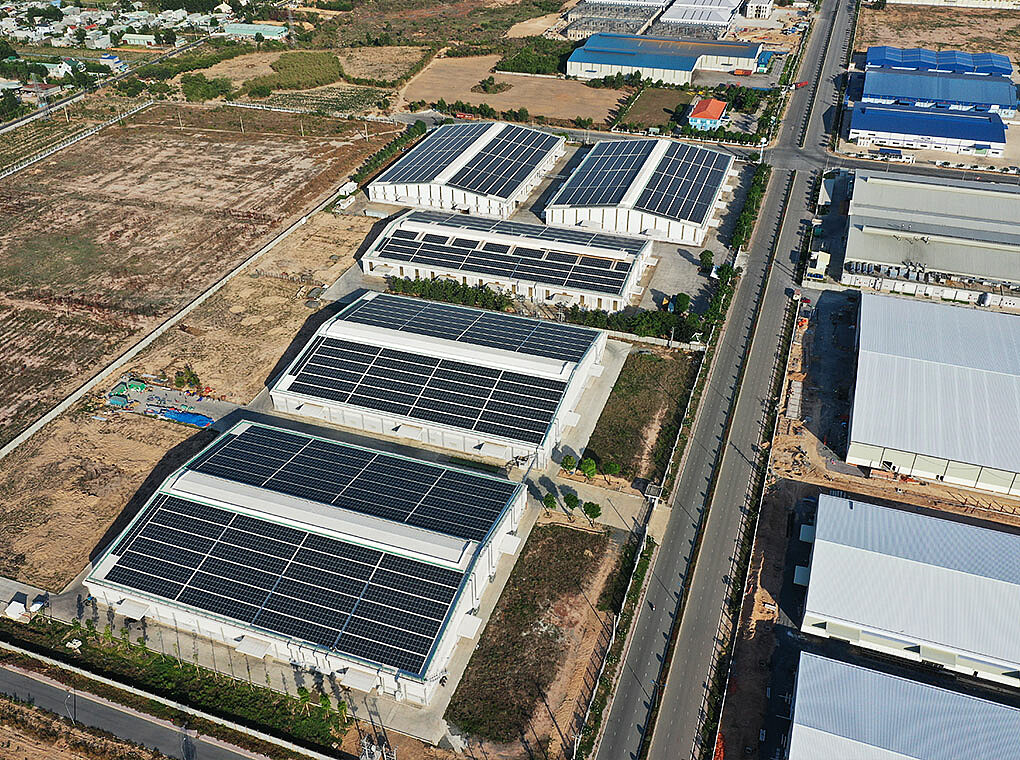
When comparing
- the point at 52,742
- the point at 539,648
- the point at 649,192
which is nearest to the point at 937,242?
the point at 649,192

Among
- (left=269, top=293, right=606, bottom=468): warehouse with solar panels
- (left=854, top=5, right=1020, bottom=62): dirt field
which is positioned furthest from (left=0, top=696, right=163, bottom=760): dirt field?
(left=854, top=5, right=1020, bottom=62): dirt field

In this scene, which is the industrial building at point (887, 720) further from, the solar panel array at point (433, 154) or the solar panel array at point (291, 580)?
the solar panel array at point (433, 154)

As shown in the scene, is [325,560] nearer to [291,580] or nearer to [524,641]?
[291,580]

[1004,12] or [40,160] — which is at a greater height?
[1004,12]

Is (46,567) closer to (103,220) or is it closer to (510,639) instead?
(510,639)

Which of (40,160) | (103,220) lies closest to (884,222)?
(103,220)

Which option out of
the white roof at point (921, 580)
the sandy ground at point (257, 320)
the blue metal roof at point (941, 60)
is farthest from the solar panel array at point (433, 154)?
the blue metal roof at point (941, 60)

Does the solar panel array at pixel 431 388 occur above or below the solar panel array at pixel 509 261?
below
